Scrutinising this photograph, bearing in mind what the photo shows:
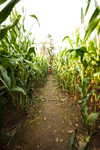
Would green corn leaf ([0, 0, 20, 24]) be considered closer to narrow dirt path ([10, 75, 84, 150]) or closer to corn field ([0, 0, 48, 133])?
corn field ([0, 0, 48, 133])

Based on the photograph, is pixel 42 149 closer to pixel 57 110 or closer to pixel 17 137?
pixel 17 137

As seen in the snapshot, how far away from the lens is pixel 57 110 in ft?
4.27

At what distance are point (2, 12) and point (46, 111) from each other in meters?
1.32

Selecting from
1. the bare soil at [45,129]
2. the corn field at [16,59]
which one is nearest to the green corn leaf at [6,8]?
the corn field at [16,59]

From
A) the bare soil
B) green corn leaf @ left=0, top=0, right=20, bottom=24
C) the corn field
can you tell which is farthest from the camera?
the bare soil

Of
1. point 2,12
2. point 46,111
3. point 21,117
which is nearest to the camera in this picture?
point 2,12

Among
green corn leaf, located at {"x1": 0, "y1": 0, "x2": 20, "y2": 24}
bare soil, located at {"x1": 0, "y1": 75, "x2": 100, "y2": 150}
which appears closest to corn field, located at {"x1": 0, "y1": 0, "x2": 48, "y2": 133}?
green corn leaf, located at {"x1": 0, "y1": 0, "x2": 20, "y2": 24}

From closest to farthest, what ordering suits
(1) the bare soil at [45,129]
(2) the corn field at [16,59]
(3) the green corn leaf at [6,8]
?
1. (3) the green corn leaf at [6,8]
2. (2) the corn field at [16,59]
3. (1) the bare soil at [45,129]

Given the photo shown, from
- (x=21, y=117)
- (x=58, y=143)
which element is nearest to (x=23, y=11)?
(x=21, y=117)

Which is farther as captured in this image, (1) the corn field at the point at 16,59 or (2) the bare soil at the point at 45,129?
(2) the bare soil at the point at 45,129

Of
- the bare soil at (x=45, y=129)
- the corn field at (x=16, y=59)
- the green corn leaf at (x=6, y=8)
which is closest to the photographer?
the green corn leaf at (x=6, y=8)

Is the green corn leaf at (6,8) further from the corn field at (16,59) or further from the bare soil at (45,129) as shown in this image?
the bare soil at (45,129)

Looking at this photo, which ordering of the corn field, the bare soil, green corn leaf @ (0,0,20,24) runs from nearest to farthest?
1. green corn leaf @ (0,0,20,24)
2. the corn field
3. the bare soil

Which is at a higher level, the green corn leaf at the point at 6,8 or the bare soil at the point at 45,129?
the green corn leaf at the point at 6,8
